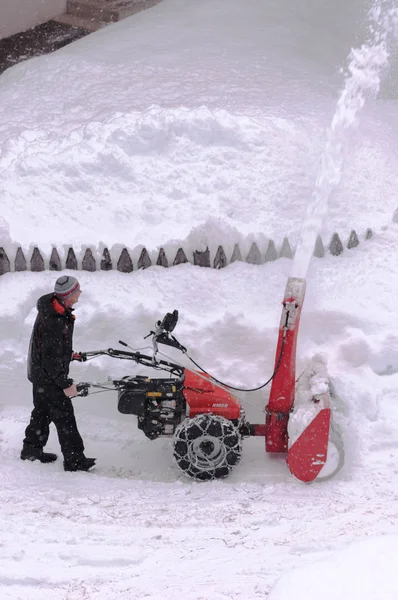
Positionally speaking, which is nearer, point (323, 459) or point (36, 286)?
point (323, 459)

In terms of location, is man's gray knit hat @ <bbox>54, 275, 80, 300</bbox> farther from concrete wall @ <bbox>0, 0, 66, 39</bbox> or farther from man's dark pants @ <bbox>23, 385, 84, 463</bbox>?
concrete wall @ <bbox>0, 0, 66, 39</bbox>

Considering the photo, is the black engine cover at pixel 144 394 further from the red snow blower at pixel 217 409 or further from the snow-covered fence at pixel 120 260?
the snow-covered fence at pixel 120 260

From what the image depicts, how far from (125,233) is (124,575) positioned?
380cm

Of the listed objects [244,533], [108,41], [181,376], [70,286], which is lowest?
[244,533]

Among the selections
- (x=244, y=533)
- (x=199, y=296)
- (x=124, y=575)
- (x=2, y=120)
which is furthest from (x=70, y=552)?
(x=2, y=120)

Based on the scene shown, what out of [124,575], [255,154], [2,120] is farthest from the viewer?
[2,120]

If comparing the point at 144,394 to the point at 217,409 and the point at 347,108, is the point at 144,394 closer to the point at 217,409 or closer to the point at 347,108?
the point at 217,409

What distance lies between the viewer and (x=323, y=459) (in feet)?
16.1

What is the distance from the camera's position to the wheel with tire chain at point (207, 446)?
5055mm

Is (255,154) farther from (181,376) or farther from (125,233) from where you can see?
(181,376)

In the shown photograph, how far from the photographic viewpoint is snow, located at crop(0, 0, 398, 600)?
4055 millimetres

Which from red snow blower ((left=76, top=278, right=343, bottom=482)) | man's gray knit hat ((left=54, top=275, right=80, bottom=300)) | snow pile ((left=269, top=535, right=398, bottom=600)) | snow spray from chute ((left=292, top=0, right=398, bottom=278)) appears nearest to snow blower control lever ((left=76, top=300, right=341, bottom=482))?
red snow blower ((left=76, top=278, right=343, bottom=482))

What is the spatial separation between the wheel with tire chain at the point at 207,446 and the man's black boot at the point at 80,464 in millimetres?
710

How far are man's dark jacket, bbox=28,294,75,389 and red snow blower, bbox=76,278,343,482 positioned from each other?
0.49 feet
